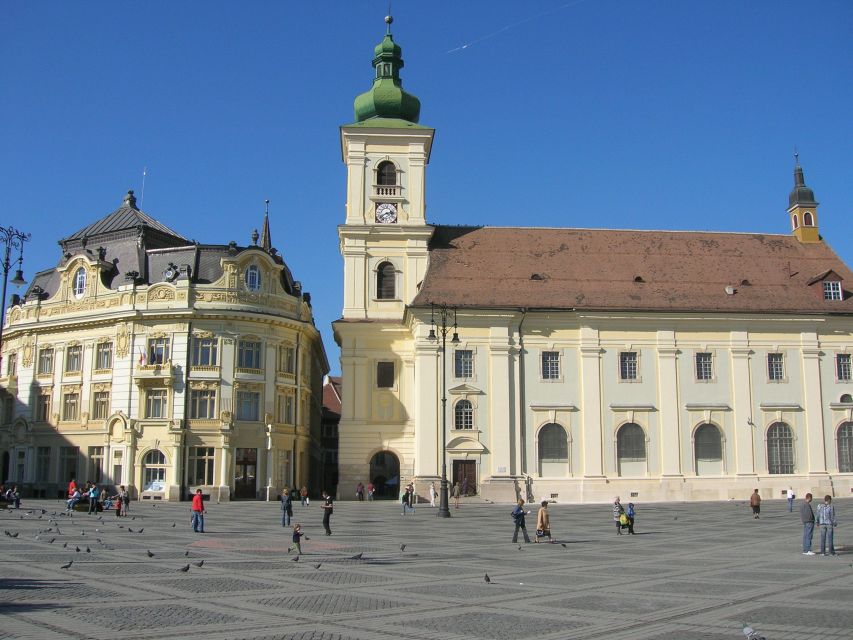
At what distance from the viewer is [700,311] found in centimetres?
5412

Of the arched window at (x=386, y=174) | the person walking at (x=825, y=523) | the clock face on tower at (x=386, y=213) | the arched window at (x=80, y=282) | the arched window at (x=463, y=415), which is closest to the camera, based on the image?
the person walking at (x=825, y=523)

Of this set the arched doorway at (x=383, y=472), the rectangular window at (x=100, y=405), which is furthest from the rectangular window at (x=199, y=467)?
the arched doorway at (x=383, y=472)

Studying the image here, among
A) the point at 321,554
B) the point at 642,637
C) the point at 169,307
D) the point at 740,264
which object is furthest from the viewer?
the point at 740,264

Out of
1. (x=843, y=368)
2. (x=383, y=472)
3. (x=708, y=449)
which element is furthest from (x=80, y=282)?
(x=843, y=368)

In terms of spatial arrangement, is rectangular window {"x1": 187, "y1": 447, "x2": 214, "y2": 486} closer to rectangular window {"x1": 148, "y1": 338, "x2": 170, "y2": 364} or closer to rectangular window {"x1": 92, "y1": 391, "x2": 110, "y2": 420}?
rectangular window {"x1": 148, "y1": 338, "x2": 170, "y2": 364}

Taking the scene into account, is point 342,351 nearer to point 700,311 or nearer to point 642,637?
point 700,311

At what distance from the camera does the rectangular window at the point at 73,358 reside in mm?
57688

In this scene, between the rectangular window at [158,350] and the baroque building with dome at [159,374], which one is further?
the rectangular window at [158,350]

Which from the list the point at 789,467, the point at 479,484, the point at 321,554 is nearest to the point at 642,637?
the point at 321,554

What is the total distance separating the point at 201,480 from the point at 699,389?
99.6 ft

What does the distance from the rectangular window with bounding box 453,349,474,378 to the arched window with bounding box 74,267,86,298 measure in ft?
82.1

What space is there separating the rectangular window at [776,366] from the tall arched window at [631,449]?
9.22m

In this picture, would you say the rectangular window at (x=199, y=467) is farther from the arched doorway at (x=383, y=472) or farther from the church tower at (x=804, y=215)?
the church tower at (x=804, y=215)

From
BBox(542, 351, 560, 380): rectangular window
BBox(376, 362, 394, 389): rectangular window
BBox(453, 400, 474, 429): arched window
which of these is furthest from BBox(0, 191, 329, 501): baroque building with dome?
BBox(542, 351, 560, 380): rectangular window
